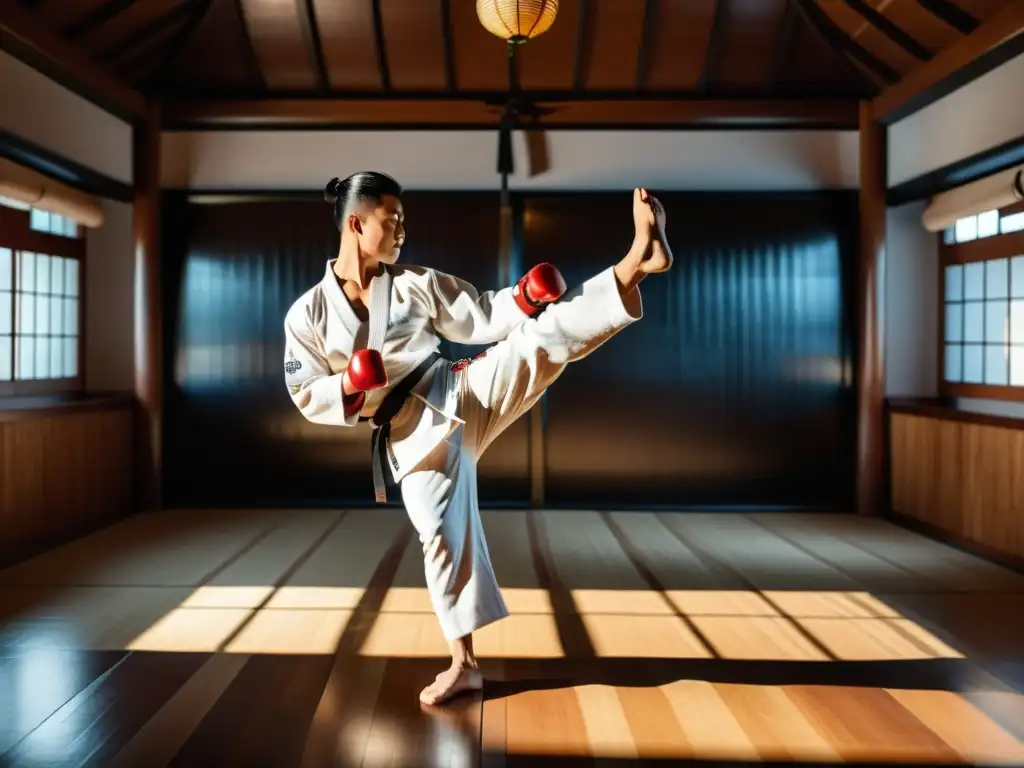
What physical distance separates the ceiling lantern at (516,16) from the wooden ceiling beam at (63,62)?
6.66 ft

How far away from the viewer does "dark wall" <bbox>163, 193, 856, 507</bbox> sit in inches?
196

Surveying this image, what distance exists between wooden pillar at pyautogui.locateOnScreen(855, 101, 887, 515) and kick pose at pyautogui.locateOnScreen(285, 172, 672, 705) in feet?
11.4

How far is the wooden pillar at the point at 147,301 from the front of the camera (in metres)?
4.82

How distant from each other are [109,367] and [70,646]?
9.20ft

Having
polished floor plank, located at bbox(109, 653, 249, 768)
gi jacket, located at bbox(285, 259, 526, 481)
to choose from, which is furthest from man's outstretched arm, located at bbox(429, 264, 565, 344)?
polished floor plank, located at bbox(109, 653, 249, 768)

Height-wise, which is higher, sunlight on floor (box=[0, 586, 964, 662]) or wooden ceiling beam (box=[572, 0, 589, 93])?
wooden ceiling beam (box=[572, 0, 589, 93])

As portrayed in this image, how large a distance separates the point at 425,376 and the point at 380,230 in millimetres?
389

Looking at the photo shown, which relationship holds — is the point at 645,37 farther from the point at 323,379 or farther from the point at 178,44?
the point at 323,379

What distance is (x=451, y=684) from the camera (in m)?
2.05

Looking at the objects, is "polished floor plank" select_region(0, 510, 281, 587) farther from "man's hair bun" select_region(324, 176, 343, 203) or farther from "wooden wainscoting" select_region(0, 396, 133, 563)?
"man's hair bun" select_region(324, 176, 343, 203)

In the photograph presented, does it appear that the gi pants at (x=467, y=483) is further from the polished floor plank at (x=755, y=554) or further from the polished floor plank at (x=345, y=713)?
the polished floor plank at (x=755, y=554)

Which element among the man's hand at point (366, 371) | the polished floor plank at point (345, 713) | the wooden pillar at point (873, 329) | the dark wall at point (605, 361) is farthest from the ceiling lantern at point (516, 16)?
the polished floor plank at point (345, 713)

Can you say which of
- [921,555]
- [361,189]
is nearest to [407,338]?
[361,189]

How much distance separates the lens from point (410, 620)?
278 cm
